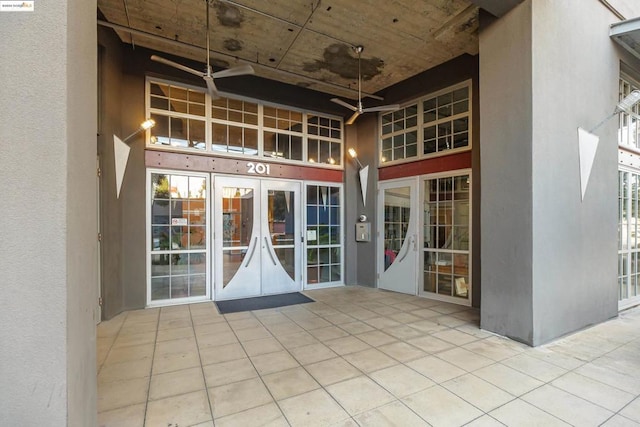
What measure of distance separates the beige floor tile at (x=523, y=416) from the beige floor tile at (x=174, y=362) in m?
2.56

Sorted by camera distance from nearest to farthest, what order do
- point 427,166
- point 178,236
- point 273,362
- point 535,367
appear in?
point 535,367
point 273,362
point 178,236
point 427,166

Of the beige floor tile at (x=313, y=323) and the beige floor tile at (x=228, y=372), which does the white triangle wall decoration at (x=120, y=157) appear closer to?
the beige floor tile at (x=228, y=372)

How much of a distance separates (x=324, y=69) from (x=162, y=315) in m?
4.81

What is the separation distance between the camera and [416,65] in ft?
16.7

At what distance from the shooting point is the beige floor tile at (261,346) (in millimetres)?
3094

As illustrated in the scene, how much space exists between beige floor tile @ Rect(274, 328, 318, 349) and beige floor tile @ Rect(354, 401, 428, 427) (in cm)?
132

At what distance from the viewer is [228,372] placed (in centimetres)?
266

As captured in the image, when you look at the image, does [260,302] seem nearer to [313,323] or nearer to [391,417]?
[313,323]

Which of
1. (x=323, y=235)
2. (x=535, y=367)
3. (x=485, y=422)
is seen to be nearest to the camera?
(x=485, y=422)

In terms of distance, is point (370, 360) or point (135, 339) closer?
point (370, 360)

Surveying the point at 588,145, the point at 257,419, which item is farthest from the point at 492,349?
the point at 588,145

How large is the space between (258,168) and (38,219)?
432 cm

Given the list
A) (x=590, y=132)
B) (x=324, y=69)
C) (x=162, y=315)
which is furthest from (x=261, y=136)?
(x=590, y=132)

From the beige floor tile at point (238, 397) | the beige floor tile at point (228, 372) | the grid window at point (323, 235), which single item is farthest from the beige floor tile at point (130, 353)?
the grid window at point (323, 235)
